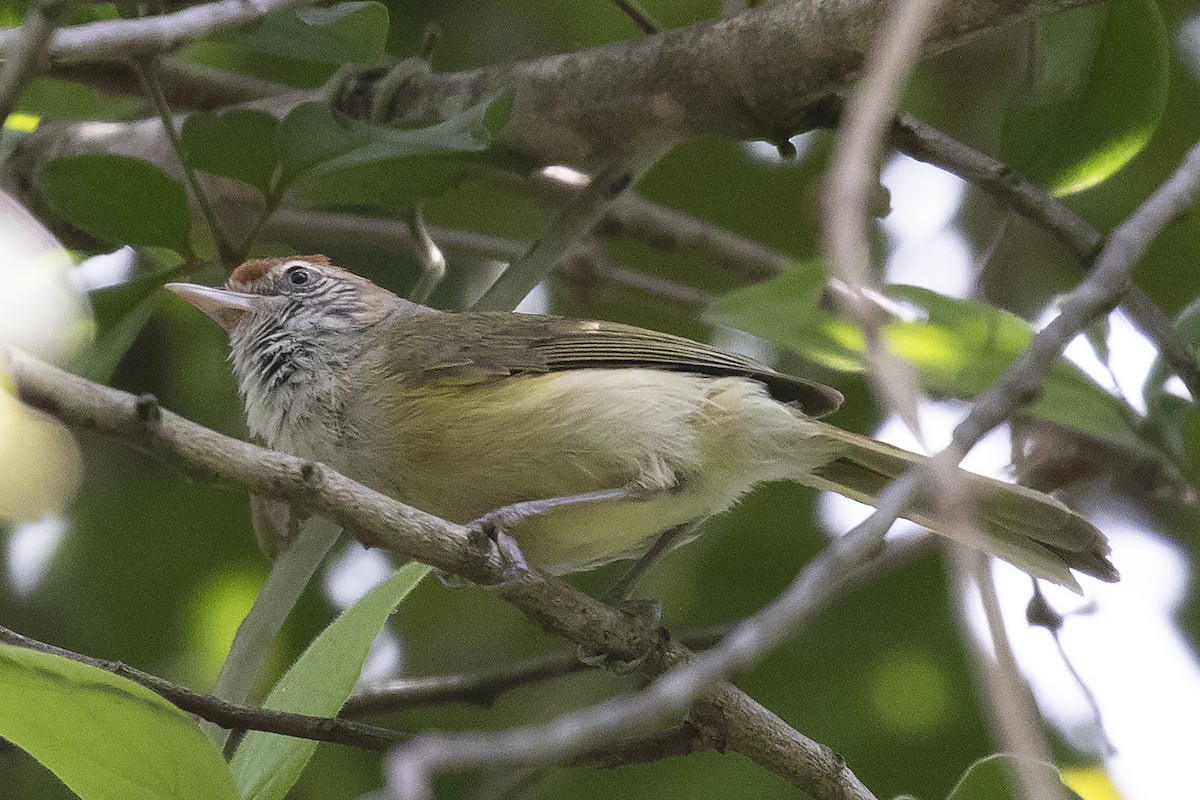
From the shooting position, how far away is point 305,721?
2236mm

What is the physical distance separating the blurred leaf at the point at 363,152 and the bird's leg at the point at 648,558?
1086 mm

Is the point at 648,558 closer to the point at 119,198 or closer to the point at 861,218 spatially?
the point at 119,198

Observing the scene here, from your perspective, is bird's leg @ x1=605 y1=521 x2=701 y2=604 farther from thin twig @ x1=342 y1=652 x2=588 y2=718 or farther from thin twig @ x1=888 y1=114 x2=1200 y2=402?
thin twig @ x1=888 y1=114 x2=1200 y2=402

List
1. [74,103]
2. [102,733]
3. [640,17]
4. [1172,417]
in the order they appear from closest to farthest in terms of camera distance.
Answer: [102,733] → [1172,417] → [640,17] → [74,103]

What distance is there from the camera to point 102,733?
2045 mm

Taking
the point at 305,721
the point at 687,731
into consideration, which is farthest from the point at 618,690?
the point at 305,721

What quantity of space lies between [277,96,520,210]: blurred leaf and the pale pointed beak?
44 centimetres

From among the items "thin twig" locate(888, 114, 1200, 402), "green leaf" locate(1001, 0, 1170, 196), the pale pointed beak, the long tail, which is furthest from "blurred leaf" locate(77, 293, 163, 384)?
"green leaf" locate(1001, 0, 1170, 196)

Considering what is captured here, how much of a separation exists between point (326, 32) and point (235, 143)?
1.16 ft

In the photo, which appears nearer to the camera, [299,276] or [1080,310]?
[1080,310]

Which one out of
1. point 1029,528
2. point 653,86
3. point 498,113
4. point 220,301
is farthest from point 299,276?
point 1029,528

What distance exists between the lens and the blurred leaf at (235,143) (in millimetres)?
3225

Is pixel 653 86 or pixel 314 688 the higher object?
pixel 653 86

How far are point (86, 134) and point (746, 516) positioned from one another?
2.49 m
